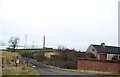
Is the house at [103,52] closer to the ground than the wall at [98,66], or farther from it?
farther from it

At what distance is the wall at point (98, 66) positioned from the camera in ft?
141

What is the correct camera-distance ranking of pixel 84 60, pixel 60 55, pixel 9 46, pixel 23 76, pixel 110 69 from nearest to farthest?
pixel 23 76 → pixel 110 69 → pixel 84 60 → pixel 60 55 → pixel 9 46

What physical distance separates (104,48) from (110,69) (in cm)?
4030

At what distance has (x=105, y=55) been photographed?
7975cm

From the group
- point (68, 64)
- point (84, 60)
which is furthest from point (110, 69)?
point (68, 64)

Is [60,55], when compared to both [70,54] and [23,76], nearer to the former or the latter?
[70,54]

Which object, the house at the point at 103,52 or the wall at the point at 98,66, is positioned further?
the house at the point at 103,52

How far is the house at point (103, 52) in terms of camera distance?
7883 centimetres

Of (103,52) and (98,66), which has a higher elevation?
(103,52)

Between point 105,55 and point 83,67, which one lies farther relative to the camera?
point 105,55

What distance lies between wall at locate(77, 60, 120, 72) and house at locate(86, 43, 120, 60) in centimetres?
3099

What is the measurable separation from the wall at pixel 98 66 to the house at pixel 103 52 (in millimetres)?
30994

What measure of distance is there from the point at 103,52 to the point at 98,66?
3552 centimetres

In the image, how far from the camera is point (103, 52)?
79562mm
